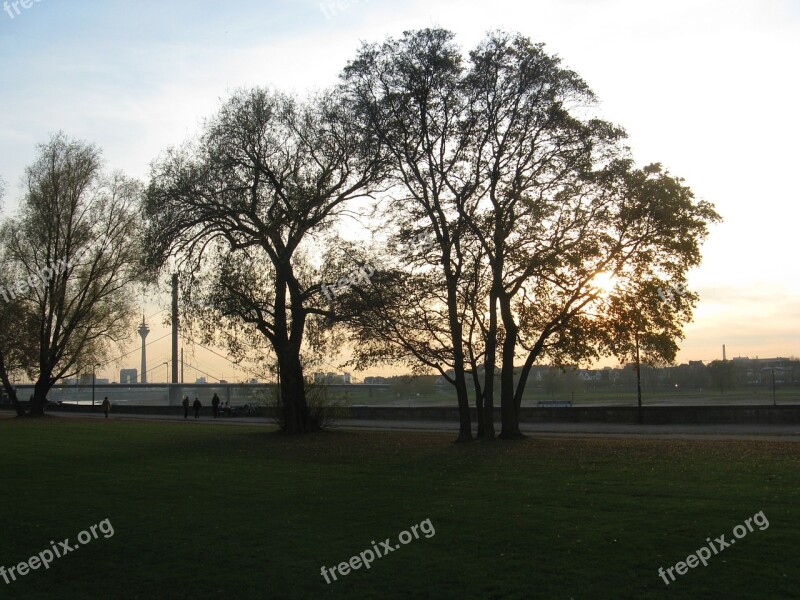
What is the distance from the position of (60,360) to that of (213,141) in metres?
32.2

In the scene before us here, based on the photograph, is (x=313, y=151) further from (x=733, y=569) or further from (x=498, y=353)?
(x=733, y=569)

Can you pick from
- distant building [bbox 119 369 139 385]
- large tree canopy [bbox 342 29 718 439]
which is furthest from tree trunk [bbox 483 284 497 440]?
distant building [bbox 119 369 139 385]

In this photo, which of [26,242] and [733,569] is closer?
[733,569]

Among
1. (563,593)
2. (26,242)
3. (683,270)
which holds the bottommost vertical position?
(563,593)

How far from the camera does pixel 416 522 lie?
13312 mm

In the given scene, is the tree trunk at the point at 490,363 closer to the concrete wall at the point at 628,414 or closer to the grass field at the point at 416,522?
the grass field at the point at 416,522

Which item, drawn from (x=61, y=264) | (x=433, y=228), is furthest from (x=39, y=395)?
(x=433, y=228)

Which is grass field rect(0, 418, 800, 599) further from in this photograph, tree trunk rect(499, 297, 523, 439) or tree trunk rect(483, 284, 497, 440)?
tree trunk rect(499, 297, 523, 439)

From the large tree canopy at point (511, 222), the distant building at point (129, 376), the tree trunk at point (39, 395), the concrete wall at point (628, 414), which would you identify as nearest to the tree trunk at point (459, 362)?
the large tree canopy at point (511, 222)

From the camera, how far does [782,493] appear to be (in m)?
14.7

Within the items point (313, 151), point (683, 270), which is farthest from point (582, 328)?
point (313, 151)

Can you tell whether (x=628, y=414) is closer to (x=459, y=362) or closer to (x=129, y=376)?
(x=459, y=362)

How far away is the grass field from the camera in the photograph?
32.3 ft

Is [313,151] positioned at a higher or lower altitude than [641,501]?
higher
